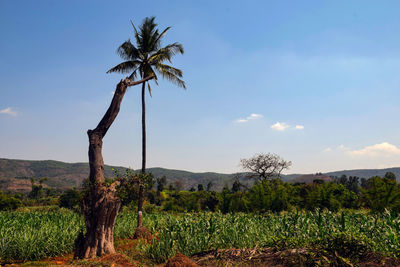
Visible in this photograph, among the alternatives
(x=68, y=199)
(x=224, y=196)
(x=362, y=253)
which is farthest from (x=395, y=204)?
(x=68, y=199)

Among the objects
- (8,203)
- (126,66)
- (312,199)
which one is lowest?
(8,203)

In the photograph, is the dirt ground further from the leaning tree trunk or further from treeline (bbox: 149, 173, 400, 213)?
treeline (bbox: 149, 173, 400, 213)

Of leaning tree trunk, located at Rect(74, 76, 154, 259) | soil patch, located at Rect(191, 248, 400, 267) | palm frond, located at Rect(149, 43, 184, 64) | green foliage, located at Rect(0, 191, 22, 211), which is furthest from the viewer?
green foliage, located at Rect(0, 191, 22, 211)

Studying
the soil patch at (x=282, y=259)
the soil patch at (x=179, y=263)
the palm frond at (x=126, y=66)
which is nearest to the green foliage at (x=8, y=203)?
the palm frond at (x=126, y=66)

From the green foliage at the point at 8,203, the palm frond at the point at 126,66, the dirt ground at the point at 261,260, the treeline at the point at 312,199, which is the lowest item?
the green foliage at the point at 8,203

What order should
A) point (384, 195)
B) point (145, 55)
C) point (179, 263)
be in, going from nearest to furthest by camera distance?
point (179, 263), point (145, 55), point (384, 195)

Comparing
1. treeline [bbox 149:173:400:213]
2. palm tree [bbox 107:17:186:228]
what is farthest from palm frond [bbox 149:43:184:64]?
treeline [bbox 149:173:400:213]

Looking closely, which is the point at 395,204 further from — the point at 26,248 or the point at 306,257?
the point at 26,248

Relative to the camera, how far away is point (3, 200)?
52.4 meters

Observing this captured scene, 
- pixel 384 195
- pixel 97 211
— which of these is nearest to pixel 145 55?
pixel 97 211

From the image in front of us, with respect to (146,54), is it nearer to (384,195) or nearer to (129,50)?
(129,50)

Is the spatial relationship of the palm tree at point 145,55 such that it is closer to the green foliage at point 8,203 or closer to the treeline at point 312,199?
the treeline at point 312,199

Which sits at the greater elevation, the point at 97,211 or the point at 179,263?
the point at 97,211

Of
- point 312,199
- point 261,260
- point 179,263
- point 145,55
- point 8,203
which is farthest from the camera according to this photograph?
point 8,203
